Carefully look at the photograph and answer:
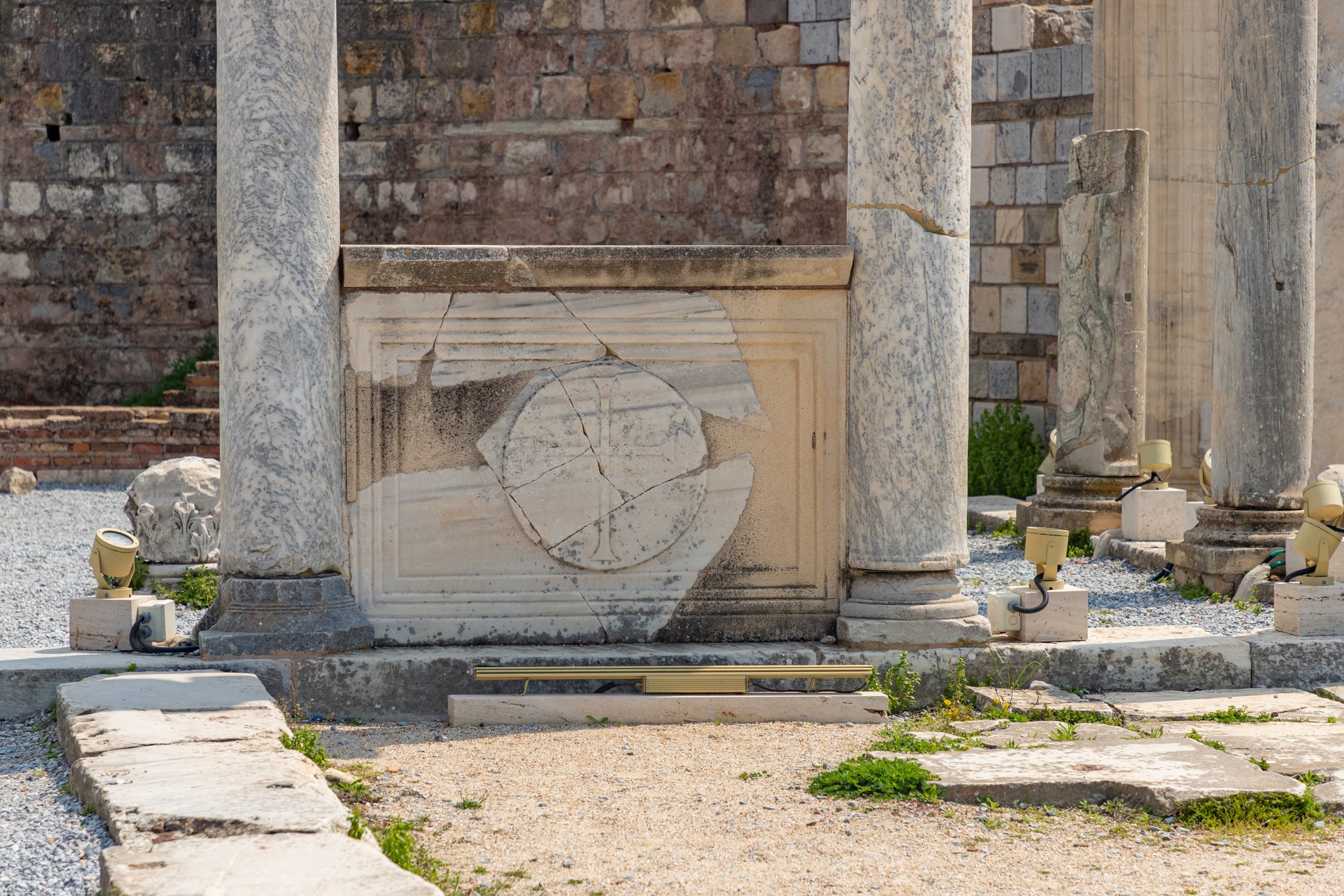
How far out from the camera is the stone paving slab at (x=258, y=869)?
8.82 feet

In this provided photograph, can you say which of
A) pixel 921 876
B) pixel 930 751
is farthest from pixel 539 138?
pixel 921 876

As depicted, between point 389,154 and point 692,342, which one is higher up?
point 389,154

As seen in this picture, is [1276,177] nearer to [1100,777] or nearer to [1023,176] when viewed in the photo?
[1100,777]

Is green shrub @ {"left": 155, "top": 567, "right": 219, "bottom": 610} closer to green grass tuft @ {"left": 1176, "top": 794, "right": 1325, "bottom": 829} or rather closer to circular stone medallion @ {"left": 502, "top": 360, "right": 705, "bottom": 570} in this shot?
circular stone medallion @ {"left": 502, "top": 360, "right": 705, "bottom": 570}

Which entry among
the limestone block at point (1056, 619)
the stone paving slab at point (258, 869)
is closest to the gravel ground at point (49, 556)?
A: the stone paving slab at point (258, 869)

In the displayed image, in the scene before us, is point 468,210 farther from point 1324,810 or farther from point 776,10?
point 1324,810

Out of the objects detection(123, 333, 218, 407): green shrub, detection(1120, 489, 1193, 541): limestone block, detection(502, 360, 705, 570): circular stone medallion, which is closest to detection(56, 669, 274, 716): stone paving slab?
detection(502, 360, 705, 570): circular stone medallion

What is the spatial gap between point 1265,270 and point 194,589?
17.9ft

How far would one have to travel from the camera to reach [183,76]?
13562 millimetres

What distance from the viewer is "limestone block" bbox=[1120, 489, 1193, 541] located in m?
8.72

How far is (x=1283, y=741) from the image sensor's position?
4395 millimetres

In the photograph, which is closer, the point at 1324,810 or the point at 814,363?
the point at 1324,810

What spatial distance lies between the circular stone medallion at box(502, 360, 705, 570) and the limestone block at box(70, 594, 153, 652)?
4.44 ft

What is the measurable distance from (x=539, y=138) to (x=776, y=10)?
244 cm
